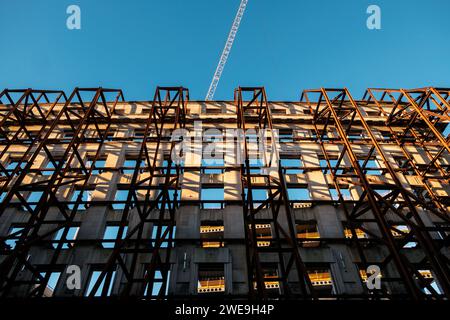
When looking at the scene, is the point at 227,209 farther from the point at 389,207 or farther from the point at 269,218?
the point at 389,207

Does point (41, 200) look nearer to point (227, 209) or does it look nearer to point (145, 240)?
point (145, 240)

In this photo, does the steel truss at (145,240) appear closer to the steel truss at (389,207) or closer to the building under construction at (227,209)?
the building under construction at (227,209)

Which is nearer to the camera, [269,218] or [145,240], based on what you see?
[145,240]

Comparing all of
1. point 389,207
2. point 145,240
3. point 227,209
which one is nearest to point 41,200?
point 145,240

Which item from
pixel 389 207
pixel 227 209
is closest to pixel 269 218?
pixel 227 209

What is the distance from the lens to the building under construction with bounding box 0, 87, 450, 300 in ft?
36.7

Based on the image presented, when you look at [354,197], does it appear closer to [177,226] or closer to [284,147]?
[284,147]

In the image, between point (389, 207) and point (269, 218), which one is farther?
point (269, 218)

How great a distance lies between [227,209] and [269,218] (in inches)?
90.8

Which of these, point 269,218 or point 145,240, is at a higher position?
point 269,218

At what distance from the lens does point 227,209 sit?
14977 millimetres

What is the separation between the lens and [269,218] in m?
14.9

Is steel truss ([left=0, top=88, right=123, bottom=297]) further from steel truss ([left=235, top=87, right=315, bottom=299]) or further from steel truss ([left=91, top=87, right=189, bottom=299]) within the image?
steel truss ([left=235, top=87, right=315, bottom=299])
